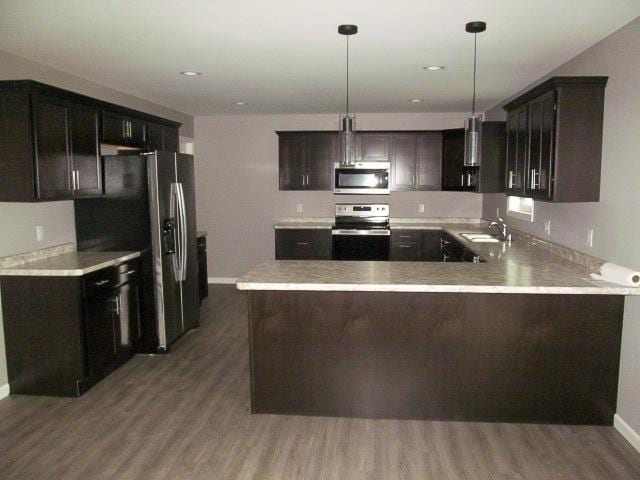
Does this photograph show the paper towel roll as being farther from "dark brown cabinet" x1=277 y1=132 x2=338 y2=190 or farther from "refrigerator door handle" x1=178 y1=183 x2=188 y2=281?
"dark brown cabinet" x1=277 y1=132 x2=338 y2=190

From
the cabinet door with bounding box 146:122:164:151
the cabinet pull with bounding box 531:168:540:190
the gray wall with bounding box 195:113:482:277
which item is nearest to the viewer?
the cabinet pull with bounding box 531:168:540:190

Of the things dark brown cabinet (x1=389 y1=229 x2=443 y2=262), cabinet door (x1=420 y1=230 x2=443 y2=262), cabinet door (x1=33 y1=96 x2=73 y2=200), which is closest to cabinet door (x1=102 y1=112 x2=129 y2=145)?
cabinet door (x1=33 y1=96 x2=73 y2=200)

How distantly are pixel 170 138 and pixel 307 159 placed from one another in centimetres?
205

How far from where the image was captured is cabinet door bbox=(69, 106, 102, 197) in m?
3.79

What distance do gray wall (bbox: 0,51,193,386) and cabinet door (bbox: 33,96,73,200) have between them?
0.36 meters

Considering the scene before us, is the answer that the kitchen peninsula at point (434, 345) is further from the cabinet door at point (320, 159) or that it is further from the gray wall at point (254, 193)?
the gray wall at point (254, 193)

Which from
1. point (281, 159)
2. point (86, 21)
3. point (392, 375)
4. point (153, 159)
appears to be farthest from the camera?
point (281, 159)

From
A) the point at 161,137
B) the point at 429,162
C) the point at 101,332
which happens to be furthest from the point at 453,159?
the point at 101,332

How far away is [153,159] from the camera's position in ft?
13.8

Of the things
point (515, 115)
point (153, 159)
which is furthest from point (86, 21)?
point (515, 115)

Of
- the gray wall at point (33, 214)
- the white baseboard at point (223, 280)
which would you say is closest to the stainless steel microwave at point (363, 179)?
the white baseboard at point (223, 280)

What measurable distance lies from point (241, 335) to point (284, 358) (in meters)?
1.86

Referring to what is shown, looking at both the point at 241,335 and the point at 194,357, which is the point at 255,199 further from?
the point at 194,357

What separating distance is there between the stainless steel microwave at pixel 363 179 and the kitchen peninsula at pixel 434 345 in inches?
143
